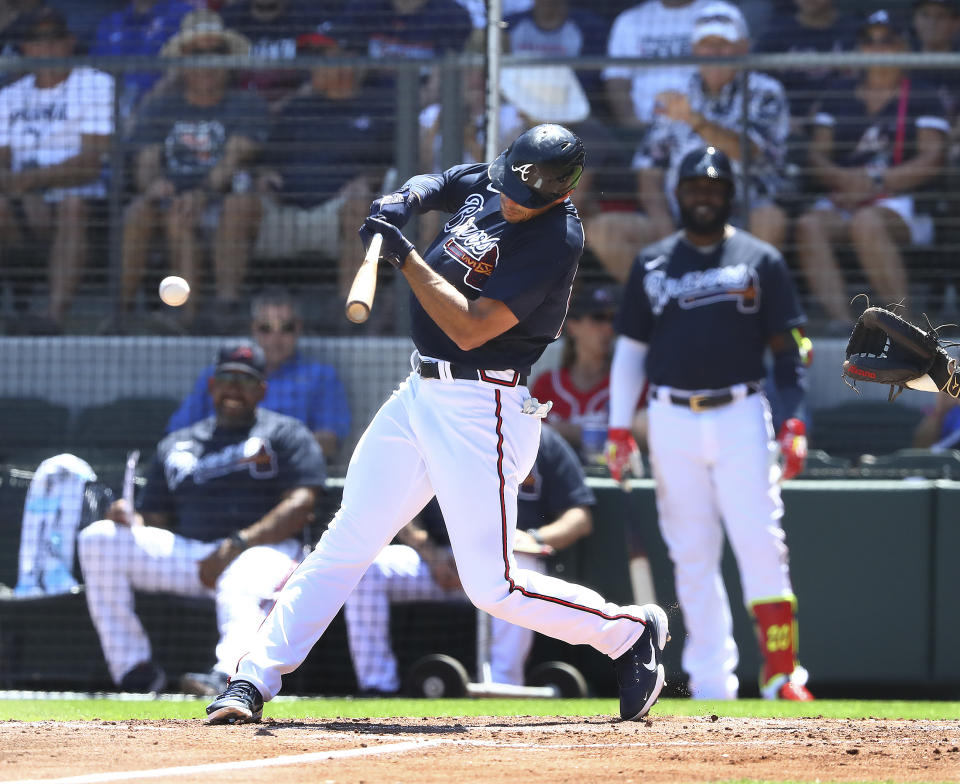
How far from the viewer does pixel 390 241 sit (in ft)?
13.2

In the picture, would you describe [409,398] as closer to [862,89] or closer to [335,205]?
[335,205]

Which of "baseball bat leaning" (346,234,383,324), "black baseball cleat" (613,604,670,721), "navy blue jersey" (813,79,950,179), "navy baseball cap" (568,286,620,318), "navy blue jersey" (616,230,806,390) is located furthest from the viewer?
"navy blue jersey" (813,79,950,179)

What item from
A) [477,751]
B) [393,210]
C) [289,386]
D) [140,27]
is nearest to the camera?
[477,751]

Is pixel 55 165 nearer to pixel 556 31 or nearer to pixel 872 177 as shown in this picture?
pixel 556 31

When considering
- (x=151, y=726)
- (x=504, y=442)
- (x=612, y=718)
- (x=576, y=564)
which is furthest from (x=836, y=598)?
(x=151, y=726)

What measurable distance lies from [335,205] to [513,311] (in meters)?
4.10

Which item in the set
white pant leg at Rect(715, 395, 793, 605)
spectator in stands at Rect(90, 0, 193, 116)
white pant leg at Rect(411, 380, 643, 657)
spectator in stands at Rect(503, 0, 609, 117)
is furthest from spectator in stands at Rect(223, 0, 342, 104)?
white pant leg at Rect(411, 380, 643, 657)

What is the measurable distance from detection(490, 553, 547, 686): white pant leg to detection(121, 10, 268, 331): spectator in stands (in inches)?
102

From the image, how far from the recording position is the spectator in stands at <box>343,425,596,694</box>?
6.62m

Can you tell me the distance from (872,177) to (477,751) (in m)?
5.17

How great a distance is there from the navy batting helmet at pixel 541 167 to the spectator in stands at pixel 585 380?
10.6 feet

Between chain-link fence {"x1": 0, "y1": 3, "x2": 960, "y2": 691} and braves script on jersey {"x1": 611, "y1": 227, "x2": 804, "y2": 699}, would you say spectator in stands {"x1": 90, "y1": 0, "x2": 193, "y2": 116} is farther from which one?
braves script on jersey {"x1": 611, "y1": 227, "x2": 804, "y2": 699}

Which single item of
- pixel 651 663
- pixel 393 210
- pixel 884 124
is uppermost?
pixel 884 124

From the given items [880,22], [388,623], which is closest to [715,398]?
[388,623]
